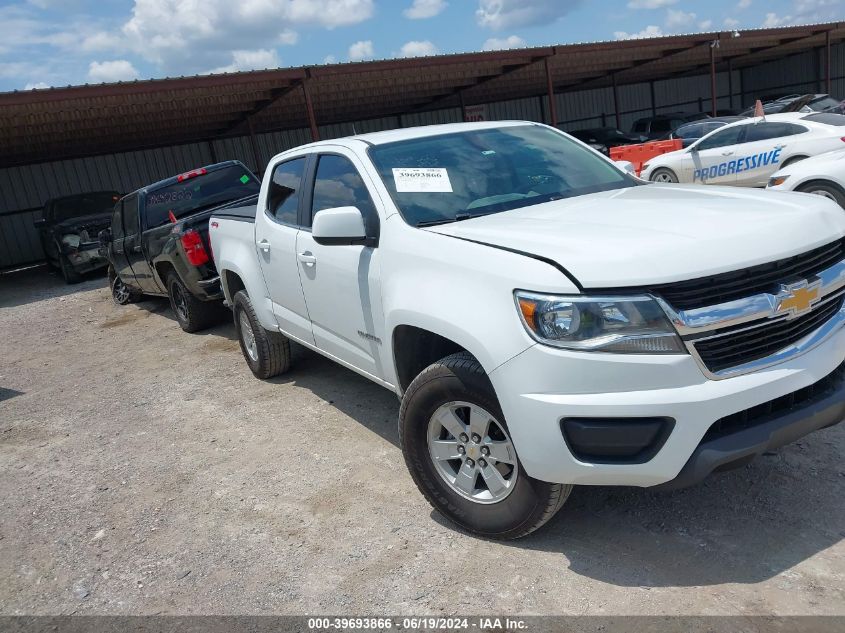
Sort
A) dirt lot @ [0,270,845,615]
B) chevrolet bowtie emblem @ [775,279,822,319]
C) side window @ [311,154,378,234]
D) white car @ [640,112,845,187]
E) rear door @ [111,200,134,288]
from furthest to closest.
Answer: white car @ [640,112,845,187]
rear door @ [111,200,134,288]
side window @ [311,154,378,234]
dirt lot @ [0,270,845,615]
chevrolet bowtie emblem @ [775,279,822,319]

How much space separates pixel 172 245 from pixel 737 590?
256 inches

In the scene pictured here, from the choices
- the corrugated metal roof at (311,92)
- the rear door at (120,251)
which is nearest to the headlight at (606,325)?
the rear door at (120,251)

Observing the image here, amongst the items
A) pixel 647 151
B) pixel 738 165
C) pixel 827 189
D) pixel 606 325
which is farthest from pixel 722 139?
pixel 606 325

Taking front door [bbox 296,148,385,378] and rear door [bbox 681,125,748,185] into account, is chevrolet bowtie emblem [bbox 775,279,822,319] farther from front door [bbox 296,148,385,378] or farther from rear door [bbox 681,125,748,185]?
rear door [bbox 681,125,748,185]

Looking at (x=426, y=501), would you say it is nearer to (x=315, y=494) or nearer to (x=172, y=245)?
(x=315, y=494)

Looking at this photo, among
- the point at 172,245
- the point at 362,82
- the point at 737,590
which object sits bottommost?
the point at 737,590

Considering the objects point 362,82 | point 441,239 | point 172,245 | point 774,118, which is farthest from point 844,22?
point 441,239

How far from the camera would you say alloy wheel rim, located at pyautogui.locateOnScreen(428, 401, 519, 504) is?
294 centimetres

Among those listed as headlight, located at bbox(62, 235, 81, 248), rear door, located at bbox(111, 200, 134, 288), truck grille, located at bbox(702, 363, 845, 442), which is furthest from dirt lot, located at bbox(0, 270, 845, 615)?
headlight, located at bbox(62, 235, 81, 248)

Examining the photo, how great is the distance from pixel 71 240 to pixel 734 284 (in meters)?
14.5

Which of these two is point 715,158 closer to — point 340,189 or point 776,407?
point 340,189

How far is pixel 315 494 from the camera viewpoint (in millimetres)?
3896

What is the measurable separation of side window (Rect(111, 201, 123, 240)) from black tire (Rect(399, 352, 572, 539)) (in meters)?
7.74

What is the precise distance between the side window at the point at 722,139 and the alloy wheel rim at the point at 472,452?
37.0 ft
